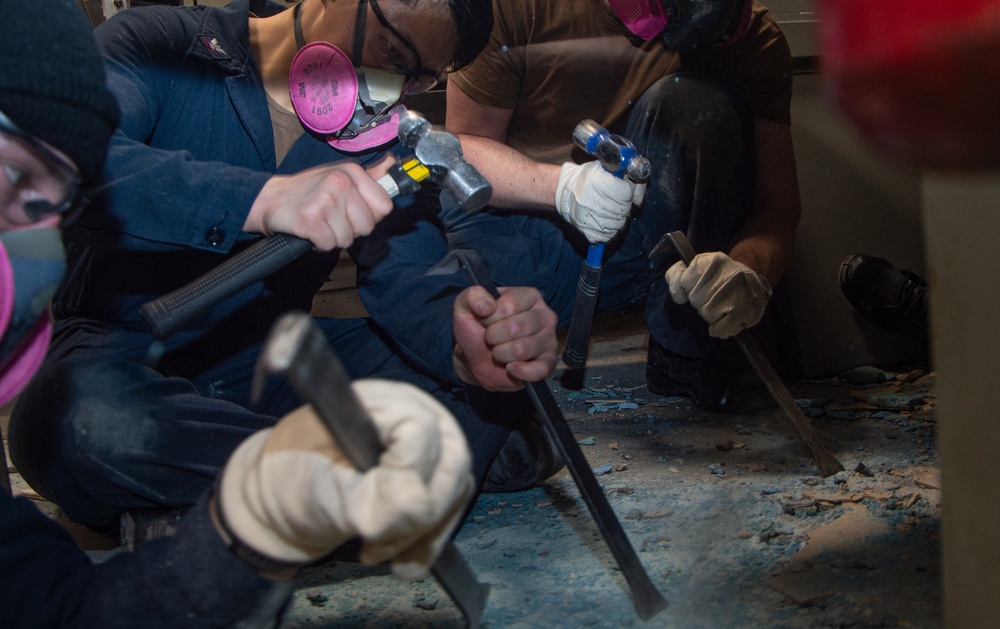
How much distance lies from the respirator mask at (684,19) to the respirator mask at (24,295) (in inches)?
34.7

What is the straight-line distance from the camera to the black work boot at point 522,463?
135 centimetres

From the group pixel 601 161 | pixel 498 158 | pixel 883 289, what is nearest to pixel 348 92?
pixel 498 158

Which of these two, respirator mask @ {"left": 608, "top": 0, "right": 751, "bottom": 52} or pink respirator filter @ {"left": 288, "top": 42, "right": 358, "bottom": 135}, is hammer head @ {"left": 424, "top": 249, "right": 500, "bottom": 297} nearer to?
pink respirator filter @ {"left": 288, "top": 42, "right": 358, "bottom": 135}

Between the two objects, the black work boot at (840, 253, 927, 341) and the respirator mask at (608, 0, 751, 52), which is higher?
the respirator mask at (608, 0, 751, 52)

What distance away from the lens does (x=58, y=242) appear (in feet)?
2.44

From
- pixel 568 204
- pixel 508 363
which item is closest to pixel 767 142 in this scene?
pixel 568 204

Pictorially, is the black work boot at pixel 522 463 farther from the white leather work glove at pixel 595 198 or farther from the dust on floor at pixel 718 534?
the white leather work glove at pixel 595 198

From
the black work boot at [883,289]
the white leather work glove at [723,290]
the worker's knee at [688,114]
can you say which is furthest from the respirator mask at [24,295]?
the black work boot at [883,289]

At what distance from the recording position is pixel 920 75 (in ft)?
0.99

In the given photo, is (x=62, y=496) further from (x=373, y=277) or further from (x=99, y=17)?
(x=99, y=17)

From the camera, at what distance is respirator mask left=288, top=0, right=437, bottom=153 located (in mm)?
1111

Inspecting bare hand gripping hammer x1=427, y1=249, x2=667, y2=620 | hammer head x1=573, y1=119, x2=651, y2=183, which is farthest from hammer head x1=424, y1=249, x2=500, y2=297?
hammer head x1=573, y1=119, x2=651, y2=183

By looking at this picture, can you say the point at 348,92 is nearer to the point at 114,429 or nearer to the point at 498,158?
the point at 498,158

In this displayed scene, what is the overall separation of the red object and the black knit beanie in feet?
1.98
